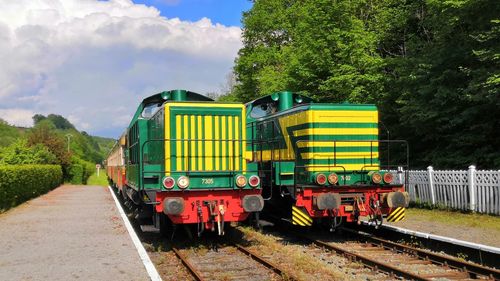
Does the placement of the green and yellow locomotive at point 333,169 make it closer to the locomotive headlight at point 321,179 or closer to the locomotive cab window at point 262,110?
the locomotive headlight at point 321,179

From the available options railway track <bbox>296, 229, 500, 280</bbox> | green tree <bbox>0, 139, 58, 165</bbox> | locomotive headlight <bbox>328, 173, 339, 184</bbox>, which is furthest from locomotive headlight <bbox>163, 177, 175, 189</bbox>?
green tree <bbox>0, 139, 58, 165</bbox>

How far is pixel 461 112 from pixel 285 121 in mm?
7079

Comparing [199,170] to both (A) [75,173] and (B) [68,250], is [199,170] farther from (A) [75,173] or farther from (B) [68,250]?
(A) [75,173]

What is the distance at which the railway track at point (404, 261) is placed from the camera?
7430 millimetres

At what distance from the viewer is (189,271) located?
7984 millimetres

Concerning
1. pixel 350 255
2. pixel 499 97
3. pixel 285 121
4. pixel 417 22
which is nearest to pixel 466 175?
pixel 499 97

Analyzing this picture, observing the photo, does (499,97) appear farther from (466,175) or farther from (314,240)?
(314,240)

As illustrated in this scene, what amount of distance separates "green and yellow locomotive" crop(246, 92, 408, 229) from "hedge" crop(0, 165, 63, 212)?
10558 millimetres

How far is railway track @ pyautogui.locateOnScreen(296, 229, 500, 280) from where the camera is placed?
293 inches

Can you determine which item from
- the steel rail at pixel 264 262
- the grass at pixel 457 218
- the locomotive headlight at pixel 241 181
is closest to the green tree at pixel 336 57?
the grass at pixel 457 218

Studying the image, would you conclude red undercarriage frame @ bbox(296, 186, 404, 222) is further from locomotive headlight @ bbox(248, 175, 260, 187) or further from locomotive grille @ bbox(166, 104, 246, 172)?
locomotive grille @ bbox(166, 104, 246, 172)

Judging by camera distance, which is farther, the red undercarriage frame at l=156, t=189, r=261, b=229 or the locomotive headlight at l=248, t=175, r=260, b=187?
the locomotive headlight at l=248, t=175, r=260, b=187

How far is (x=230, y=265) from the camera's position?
8.49m

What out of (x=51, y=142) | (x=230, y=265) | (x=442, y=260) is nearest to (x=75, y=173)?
(x=51, y=142)
